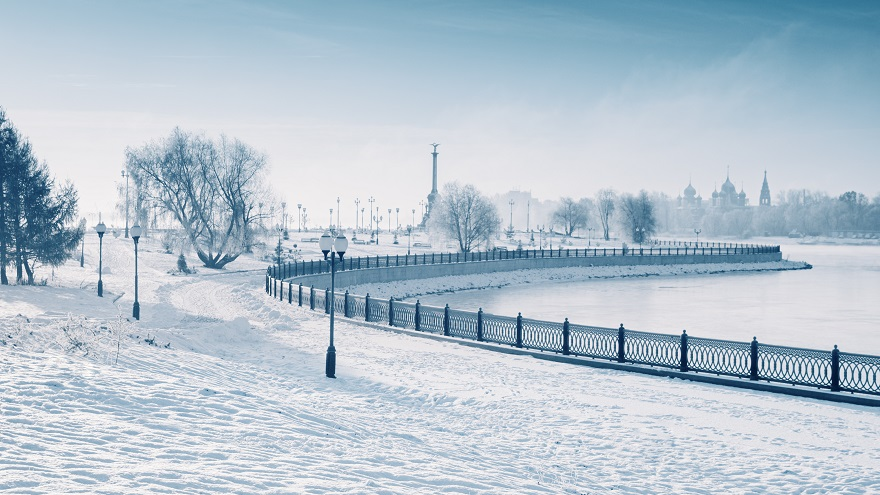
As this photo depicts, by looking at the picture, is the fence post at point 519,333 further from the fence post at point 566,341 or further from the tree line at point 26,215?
the tree line at point 26,215

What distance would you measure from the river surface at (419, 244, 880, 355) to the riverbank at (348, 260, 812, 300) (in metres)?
1.97

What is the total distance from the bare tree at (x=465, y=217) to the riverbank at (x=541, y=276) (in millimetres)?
14295

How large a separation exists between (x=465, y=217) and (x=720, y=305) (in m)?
40.4

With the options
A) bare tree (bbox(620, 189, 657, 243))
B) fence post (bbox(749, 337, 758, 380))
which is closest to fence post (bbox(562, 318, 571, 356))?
fence post (bbox(749, 337, 758, 380))

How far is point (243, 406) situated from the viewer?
1195 cm

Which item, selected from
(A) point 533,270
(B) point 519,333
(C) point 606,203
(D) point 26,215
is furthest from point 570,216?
(B) point 519,333

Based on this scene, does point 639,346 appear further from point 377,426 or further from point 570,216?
point 570,216

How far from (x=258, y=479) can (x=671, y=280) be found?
201 feet

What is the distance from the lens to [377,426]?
40.4 feet

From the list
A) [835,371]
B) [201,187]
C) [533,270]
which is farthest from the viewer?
[533,270]

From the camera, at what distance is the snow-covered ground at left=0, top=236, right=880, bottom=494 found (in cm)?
880

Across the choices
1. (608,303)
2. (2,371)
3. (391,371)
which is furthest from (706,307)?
(2,371)

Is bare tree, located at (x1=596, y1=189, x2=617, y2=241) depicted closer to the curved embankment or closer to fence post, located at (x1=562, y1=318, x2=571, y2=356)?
the curved embankment

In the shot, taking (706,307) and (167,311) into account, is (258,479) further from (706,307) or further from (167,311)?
(706,307)
